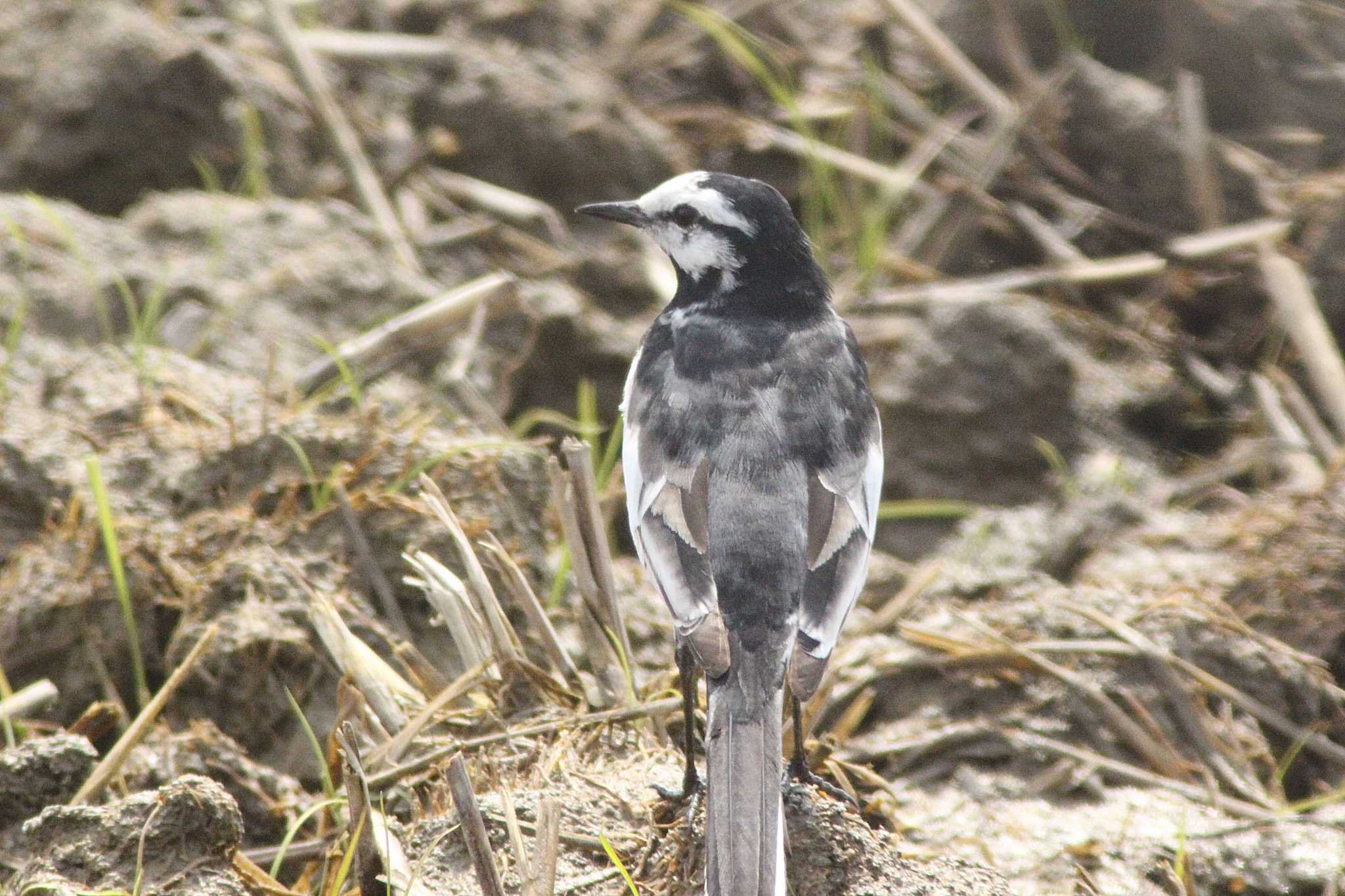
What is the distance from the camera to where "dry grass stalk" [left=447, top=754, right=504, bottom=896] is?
10.9ft

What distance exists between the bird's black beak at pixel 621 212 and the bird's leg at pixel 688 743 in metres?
1.53

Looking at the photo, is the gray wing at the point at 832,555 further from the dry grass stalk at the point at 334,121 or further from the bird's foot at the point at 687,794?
the dry grass stalk at the point at 334,121

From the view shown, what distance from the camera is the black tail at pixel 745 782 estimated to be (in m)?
3.27

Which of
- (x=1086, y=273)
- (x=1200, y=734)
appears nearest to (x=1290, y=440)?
(x=1086, y=273)

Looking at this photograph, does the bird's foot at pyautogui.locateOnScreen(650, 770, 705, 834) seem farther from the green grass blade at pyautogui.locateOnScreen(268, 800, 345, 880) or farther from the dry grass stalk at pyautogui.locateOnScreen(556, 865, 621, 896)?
the green grass blade at pyautogui.locateOnScreen(268, 800, 345, 880)

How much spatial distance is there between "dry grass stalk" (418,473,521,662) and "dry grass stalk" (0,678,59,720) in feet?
3.53

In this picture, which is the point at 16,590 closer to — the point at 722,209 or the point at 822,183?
the point at 722,209

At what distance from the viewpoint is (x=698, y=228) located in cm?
487

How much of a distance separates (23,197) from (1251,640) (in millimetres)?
4763

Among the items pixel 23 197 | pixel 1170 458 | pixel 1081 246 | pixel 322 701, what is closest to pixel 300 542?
pixel 322 701

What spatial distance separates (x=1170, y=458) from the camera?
6984 millimetres

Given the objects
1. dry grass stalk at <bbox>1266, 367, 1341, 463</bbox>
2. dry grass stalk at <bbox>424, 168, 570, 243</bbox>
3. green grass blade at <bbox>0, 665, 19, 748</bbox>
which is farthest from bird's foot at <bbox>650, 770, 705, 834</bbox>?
dry grass stalk at <bbox>424, 168, 570, 243</bbox>

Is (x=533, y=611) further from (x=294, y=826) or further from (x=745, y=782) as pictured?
(x=745, y=782)

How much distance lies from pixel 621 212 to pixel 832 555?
1.56 meters
